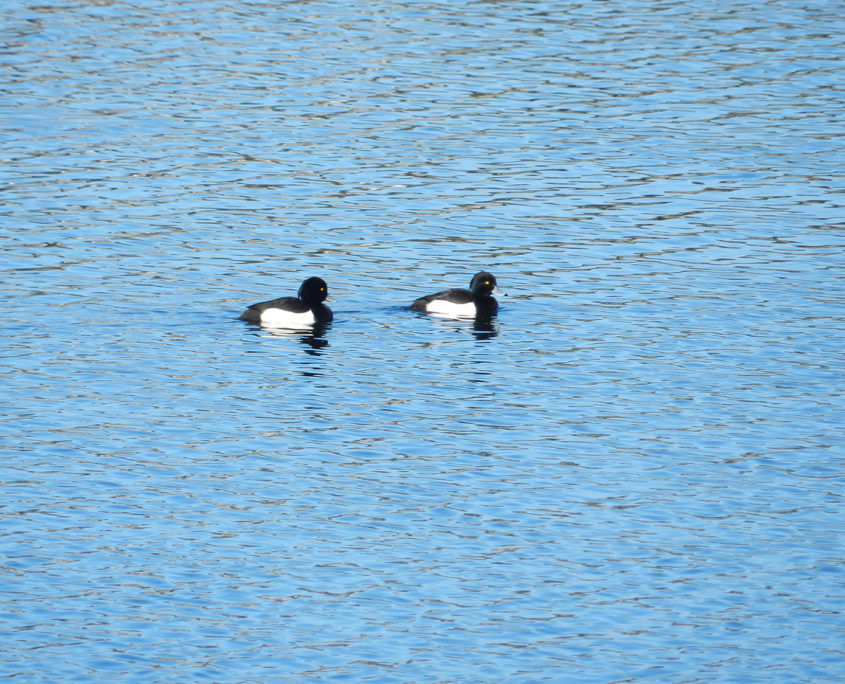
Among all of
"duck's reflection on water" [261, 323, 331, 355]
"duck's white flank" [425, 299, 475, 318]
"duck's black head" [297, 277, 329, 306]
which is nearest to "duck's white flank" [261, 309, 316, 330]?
"duck's reflection on water" [261, 323, 331, 355]

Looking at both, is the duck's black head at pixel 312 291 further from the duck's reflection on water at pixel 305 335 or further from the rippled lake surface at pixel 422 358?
the rippled lake surface at pixel 422 358

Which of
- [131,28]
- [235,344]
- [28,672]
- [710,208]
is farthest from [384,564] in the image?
[131,28]

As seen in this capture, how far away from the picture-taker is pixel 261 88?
34094 mm

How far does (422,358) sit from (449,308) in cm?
169

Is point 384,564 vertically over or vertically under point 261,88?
under

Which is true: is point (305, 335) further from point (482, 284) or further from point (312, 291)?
point (482, 284)

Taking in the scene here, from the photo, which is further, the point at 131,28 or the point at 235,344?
the point at 131,28

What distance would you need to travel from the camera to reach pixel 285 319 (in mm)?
20578

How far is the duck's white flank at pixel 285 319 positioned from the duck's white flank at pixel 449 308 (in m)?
1.85

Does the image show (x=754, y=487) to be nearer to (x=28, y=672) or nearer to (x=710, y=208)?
(x=28, y=672)

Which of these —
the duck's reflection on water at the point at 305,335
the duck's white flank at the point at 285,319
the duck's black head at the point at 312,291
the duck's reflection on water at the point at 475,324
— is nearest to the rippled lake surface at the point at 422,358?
the duck's reflection on water at the point at 305,335

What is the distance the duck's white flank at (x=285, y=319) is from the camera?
67.2ft

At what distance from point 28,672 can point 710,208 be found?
18.1 m

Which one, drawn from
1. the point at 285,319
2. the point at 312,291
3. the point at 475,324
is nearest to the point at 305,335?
the point at 285,319
